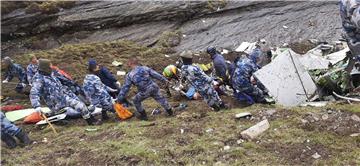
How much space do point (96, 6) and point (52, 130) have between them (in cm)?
1134

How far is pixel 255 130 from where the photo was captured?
31.2 feet

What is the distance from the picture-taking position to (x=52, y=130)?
11.6m

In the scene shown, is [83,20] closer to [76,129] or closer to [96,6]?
[96,6]

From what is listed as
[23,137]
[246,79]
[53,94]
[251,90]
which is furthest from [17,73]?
[251,90]

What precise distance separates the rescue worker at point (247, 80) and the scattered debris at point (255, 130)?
228 cm

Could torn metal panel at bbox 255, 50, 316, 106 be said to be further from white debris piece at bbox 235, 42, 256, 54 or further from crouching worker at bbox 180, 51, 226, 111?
white debris piece at bbox 235, 42, 256, 54

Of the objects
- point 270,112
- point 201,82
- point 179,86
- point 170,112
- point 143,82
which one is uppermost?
point 143,82

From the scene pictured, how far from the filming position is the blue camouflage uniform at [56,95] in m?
11.5

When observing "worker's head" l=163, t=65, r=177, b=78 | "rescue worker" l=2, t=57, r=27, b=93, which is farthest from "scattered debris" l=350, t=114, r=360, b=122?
"rescue worker" l=2, t=57, r=27, b=93

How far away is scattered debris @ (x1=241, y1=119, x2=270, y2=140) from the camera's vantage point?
9406 mm

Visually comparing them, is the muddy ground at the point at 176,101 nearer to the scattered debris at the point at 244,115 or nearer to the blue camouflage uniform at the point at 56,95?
the scattered debris at the point at 244,115

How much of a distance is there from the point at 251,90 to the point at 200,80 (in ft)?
4.18

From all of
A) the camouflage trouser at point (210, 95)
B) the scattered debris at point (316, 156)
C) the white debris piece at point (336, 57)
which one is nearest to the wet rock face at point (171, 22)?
the white debris piece at point (336, 57)

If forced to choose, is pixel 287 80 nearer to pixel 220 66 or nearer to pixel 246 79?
pixel 246 79
